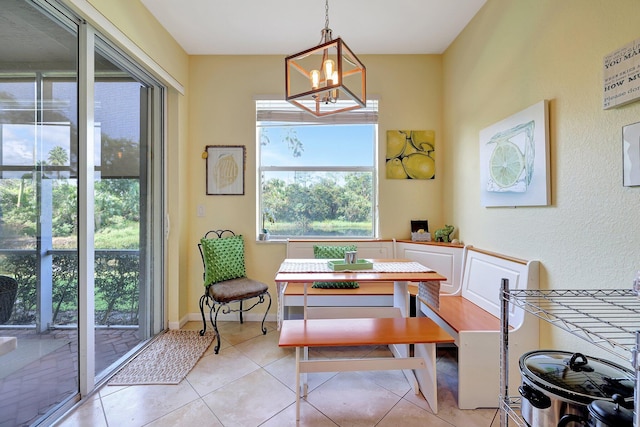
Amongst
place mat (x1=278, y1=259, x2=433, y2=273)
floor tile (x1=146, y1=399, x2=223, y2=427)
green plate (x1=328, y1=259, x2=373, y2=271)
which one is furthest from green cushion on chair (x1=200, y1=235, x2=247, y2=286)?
green plate (x1=328, y1=259, x2=373, y2=271)

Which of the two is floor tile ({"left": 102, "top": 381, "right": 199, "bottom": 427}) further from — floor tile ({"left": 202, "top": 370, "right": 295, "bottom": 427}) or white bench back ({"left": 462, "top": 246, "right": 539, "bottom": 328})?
white bench back ({"left": 462, "top": 246, "right": 539, "bottom": 328})

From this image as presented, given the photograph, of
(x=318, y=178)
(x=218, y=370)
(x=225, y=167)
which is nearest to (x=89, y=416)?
(x=218, y=370)

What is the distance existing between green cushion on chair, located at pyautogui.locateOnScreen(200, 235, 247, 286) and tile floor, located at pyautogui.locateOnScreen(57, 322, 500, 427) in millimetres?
735

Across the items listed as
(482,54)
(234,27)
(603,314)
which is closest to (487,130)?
(482,54)

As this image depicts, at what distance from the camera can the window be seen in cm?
316

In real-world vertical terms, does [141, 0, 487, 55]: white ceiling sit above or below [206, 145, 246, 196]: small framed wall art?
above

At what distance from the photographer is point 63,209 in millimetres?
1675

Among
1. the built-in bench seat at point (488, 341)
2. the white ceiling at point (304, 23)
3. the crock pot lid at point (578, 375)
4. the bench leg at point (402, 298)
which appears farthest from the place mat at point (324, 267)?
the white ceiling at point (304, 23)

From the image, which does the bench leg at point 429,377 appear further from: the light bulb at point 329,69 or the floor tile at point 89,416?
the floor tile at point 89,416

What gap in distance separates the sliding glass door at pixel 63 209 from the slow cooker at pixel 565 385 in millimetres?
1760

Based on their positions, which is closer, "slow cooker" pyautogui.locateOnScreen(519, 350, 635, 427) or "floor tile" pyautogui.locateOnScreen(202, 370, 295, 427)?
"slow cooker" pyautogui.locateOnScreen(519, 350, 635, 427)

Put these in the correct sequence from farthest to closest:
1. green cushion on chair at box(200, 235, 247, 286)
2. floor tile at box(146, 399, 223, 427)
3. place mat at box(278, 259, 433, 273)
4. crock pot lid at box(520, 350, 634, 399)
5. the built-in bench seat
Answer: green cushion on chair at box(200, 235, 247, 286)
place mat at box(278, 259, 433, 273)
the built-in bench seat
floor tile at box(146, 399, 223, 427)
crock pot lid at box(520, 350, 634, 399)

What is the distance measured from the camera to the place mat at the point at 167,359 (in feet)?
6.56

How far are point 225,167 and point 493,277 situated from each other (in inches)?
105
